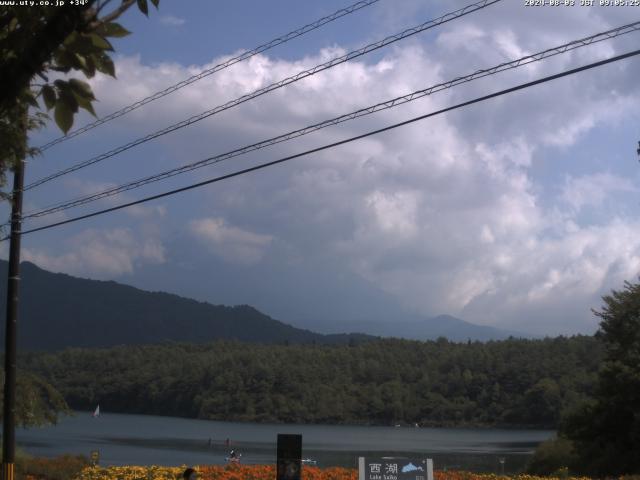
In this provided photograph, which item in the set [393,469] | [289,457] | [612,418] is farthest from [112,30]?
[612,418]

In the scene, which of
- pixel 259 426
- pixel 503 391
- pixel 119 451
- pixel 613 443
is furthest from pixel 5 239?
pixel 503 391

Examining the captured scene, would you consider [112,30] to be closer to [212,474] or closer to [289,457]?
[289,457]

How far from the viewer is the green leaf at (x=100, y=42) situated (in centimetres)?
416

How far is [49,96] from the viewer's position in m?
4.23

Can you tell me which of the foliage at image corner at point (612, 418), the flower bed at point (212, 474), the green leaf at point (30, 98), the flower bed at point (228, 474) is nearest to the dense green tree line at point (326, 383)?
the foliage at image corner at point (612, 418)

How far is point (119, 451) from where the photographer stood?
184ft

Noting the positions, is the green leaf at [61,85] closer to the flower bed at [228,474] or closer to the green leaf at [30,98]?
the green leaf at [30,98]

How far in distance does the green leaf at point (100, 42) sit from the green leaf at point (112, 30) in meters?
0.08

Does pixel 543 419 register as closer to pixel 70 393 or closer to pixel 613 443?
pixel 70 393

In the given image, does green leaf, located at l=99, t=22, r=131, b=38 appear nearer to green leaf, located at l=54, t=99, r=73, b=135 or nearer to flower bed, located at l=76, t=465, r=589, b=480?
green leaf, located at l=54, t=99, r=73, b=135

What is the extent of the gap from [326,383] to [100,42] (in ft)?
414

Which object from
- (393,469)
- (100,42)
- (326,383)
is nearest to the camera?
(100,42)

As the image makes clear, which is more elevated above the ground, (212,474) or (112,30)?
(112,30)

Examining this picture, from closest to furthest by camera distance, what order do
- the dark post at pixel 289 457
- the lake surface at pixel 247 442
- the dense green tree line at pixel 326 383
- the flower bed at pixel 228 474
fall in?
the dark post at pixel 289 457 → the flower bed at pixel 228 474 → the lake surface at pixel 247 442 → the dense green tree line at pixel 326 383
